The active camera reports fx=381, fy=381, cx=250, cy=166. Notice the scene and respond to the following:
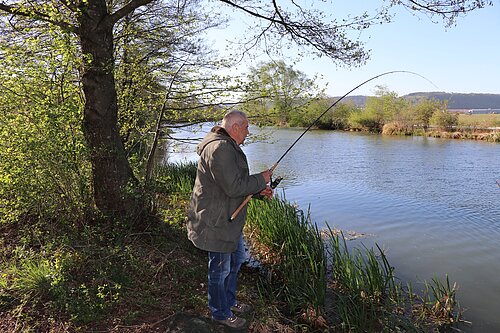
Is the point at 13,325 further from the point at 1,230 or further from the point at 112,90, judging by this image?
the point at 112,90

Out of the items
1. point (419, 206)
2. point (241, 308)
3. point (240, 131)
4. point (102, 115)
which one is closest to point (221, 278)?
point (241, 308)

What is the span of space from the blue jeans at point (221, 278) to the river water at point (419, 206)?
2573mm

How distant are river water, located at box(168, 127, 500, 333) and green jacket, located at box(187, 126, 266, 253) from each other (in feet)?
9.32

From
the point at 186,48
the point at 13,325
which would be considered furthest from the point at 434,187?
the point at 13,325

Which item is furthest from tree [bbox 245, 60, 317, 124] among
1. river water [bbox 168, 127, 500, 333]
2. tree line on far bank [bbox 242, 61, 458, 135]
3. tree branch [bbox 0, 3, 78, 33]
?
tree branch [bbox 0, 3, 78, 33]

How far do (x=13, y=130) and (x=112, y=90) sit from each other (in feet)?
3.00

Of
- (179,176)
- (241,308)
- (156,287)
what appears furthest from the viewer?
(179,176)

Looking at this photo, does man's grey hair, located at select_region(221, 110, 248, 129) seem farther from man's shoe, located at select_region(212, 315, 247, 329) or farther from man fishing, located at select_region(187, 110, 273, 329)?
man's shoe, located at select_region(212, 315, 247, 329)

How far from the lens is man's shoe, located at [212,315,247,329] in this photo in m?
2.70

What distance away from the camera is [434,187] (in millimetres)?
10219

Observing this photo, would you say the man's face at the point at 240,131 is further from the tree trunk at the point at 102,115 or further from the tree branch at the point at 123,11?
the tree branch at the point at 123,11

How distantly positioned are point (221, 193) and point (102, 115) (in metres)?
1.76

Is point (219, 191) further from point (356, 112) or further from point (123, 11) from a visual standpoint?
point (356, 112)

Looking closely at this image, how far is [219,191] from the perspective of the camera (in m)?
2.48
